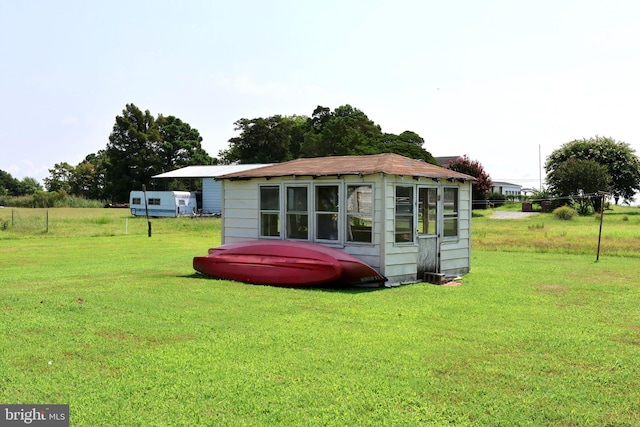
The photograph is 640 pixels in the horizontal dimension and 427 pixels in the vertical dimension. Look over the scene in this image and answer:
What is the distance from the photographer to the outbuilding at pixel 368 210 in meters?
11.4

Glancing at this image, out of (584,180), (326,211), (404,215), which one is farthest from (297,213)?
(584,180)

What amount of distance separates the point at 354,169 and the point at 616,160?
183ft

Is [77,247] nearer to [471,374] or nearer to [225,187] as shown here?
[225,187]

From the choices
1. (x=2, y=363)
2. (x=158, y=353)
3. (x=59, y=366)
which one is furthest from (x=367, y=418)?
(x=2, y=363)

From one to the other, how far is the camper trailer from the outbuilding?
3255cm

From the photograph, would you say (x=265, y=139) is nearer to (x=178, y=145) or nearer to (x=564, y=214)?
(x=178, y=145)

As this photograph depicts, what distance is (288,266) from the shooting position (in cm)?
1095

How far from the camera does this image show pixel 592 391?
193 inches

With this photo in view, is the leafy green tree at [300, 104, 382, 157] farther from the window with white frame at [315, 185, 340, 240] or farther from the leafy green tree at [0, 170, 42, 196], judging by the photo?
the leafy green tree at [0, 170, 42, 196]

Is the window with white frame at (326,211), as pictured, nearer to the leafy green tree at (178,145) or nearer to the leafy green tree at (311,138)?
the leafy green tree at (311,138)

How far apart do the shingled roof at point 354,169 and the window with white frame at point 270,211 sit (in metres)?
0.43

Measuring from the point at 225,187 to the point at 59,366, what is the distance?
876 cm

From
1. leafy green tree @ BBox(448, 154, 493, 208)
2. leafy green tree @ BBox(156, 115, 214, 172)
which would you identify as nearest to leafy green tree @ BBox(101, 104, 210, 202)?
leafy green tree @ BBox(156, 115, 214, 172)
